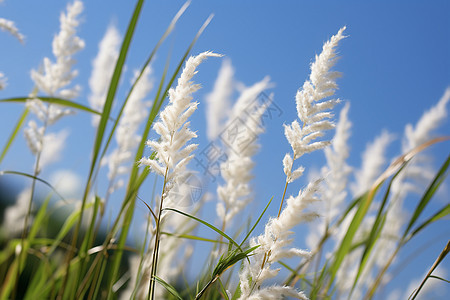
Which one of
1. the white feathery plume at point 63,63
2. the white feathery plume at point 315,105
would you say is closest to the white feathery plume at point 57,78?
the white feathery plume at point 63,63

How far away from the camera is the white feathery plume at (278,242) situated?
852 mm

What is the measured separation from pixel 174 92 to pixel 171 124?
0.26ft

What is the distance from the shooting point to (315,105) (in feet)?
3.47

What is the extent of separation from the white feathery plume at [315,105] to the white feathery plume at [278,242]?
6.3 inches

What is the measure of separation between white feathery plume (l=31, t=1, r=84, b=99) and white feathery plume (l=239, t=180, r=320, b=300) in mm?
1533

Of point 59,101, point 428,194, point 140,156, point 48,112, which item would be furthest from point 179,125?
point 48,112

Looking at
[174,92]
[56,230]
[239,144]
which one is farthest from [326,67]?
[56,230]

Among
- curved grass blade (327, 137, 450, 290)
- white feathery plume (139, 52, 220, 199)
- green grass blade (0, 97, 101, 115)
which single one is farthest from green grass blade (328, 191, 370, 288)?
green grass blade (0, 97, 101, 115)

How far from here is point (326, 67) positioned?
3.42 feet

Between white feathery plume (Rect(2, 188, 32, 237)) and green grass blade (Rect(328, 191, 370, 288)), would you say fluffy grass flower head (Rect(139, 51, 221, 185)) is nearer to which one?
green grass blade (Rect(328, 191, 370, 288))

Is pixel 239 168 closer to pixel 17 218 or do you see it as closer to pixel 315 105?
pixel 315 105

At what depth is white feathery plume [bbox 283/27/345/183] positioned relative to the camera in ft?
3.36

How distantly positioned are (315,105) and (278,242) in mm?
377

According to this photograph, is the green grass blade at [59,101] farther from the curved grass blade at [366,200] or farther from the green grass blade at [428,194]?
the green grass blade at [428,194]
